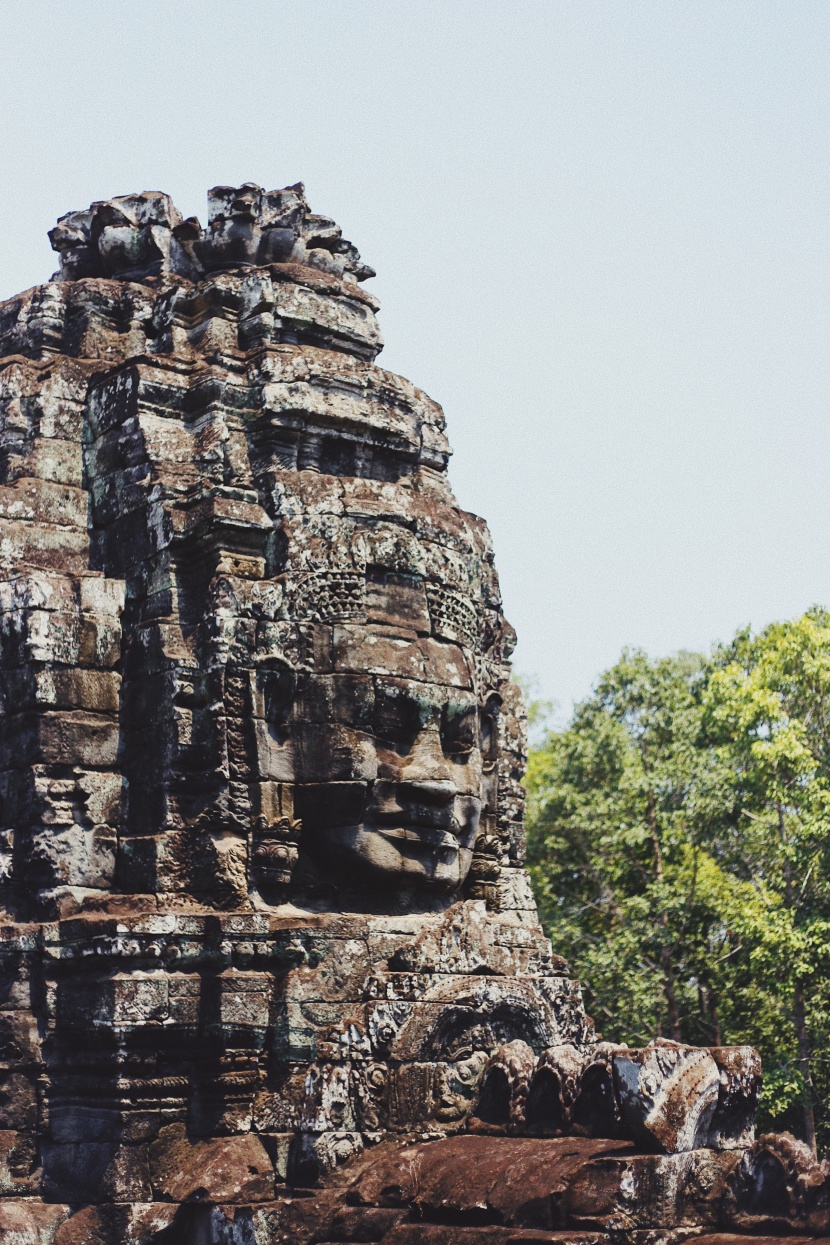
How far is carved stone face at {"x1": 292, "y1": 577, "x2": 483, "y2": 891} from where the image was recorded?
877 cm

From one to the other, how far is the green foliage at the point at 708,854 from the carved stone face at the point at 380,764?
1263 centimetres

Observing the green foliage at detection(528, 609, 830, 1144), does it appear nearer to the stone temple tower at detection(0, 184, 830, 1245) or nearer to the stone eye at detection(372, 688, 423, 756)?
the stone temple tower at detection(0, 184, 830, 1245)


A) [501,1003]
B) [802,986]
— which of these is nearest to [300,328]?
[501,1003]

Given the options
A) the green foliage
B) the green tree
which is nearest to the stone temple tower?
the green tree

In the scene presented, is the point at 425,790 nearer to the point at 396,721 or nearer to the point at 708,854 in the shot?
the point at 396,721

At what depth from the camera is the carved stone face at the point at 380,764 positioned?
8.77 metres

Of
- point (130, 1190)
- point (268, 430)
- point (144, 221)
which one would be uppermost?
point (144, 221)

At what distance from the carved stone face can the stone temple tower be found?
2cm

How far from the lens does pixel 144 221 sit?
36.4 ft

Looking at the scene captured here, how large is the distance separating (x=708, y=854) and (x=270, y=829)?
60.3ft

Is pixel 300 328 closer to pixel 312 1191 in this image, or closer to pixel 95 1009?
pixel 95 1009

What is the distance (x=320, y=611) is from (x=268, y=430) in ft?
4.47

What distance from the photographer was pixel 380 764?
885cm

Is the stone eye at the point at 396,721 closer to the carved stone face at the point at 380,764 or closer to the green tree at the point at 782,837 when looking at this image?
the carved stone face at the point at 380,764
